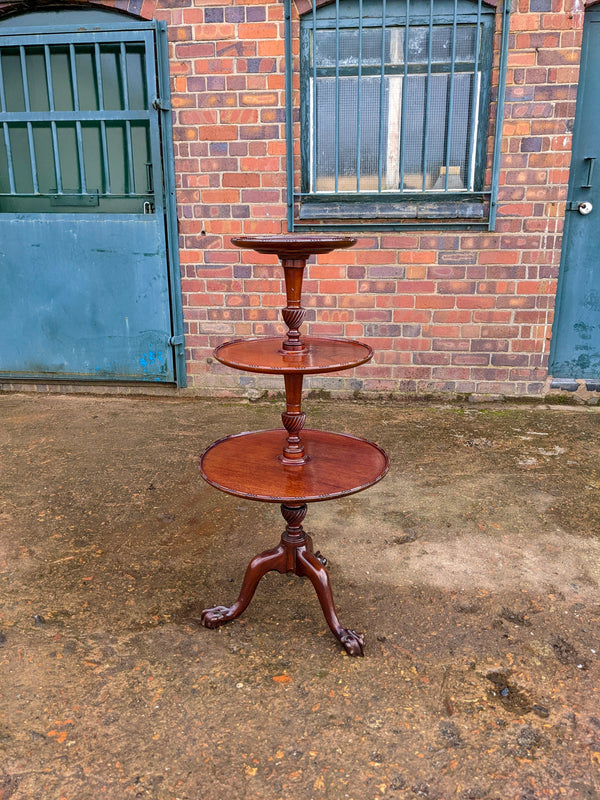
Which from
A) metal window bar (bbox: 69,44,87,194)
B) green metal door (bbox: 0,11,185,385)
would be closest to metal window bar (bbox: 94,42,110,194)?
green metal door (bbox: 0,11,185,385)

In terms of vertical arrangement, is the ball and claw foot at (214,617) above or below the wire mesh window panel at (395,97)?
below

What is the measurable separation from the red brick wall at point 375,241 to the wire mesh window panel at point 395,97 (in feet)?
0.67

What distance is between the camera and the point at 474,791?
148cm

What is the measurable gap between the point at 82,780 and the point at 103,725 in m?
0.17

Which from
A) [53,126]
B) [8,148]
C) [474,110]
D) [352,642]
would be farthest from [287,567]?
[8,148]

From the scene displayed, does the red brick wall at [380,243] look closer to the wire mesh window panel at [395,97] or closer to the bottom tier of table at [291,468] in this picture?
the wire mesh window panel at [395,97]

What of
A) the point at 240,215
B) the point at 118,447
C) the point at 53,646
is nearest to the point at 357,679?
the point at 53,646

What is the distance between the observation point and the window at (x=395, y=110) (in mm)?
3891

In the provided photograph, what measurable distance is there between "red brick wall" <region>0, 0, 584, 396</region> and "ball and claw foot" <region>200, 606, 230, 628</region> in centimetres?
259

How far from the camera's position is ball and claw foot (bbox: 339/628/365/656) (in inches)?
76.0

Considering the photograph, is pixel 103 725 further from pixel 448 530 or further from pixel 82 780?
pixel 448 530

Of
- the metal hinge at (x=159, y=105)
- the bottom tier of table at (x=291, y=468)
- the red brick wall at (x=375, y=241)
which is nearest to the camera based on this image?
the bottom tier of table at (x=291, y=468)

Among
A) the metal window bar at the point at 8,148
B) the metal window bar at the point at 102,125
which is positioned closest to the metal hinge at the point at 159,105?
the metal window bar at the point at 102,125

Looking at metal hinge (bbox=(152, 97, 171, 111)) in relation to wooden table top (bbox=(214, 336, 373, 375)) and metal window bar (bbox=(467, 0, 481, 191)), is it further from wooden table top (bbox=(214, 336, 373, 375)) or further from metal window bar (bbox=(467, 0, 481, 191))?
wooden table top (bbox=(214, 336, 373, 375))
